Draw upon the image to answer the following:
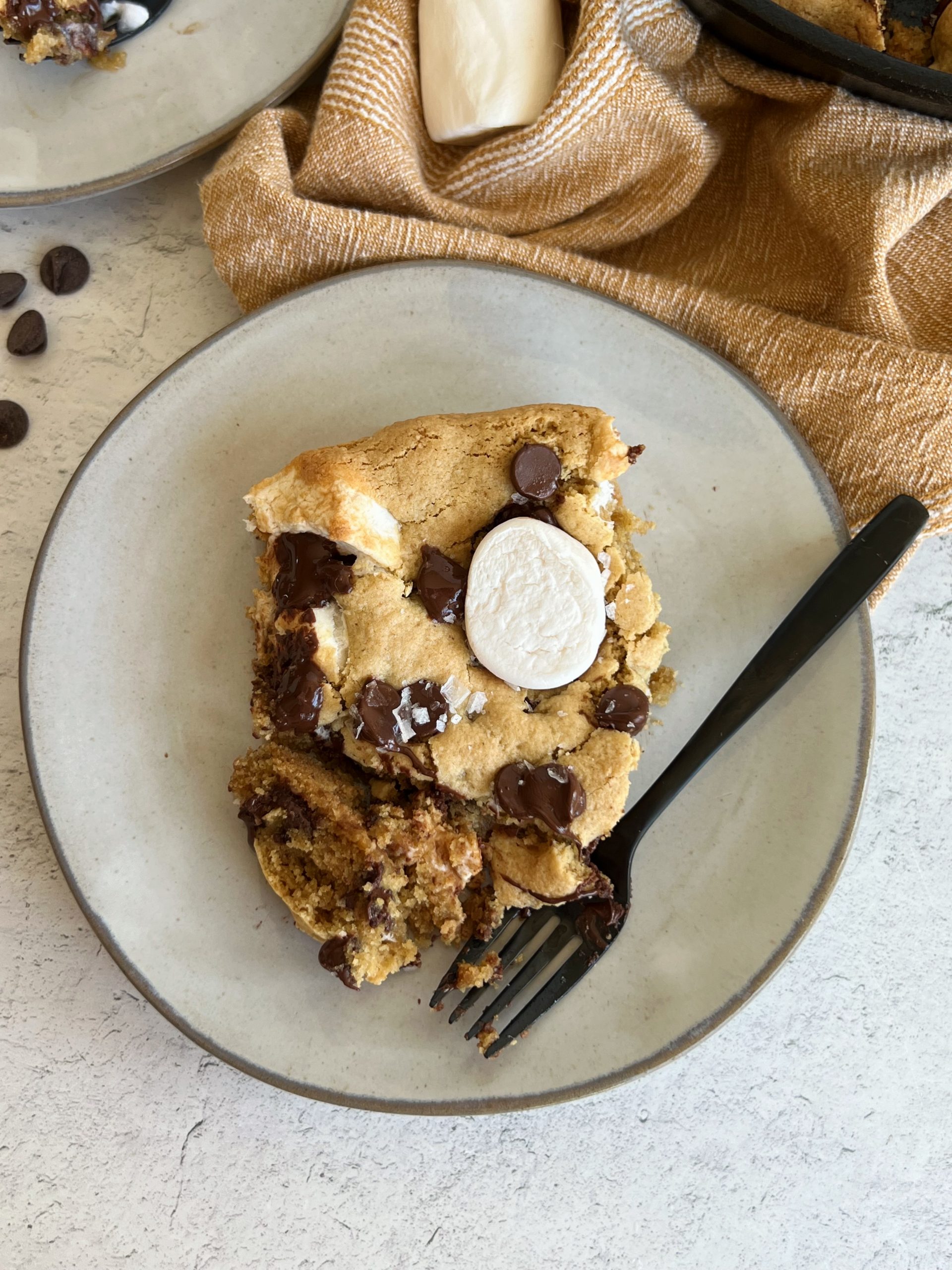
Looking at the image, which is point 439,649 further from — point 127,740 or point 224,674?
point 127,740

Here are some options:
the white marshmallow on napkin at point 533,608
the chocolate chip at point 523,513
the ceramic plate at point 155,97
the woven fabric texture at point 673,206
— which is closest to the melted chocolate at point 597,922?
the white marshmallow on napkin at point 533,608

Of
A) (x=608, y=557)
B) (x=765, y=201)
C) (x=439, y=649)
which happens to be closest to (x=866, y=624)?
(x=608, y=557)

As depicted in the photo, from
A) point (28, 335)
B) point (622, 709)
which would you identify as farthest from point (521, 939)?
point (28, 335)

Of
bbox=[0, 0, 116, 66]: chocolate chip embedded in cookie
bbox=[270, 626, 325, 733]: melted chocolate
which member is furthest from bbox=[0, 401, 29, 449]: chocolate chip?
bbox=[270, 626, 325, 733]: melted chocolate

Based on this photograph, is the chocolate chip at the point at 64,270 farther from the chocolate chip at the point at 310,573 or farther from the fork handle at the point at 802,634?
the fork handle at the point at 802,634

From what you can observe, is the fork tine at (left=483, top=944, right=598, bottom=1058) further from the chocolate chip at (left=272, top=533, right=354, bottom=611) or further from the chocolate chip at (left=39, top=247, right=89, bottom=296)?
the chocolate chip at (left=39, top=247, right=89, bottom=296)

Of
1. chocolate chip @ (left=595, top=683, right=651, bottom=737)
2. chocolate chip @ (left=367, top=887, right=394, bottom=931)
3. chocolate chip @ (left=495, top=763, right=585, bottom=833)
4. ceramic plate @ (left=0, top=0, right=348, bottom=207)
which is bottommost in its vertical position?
chocolate chip @ (left=367, top=887, right=394, bottom=931)
